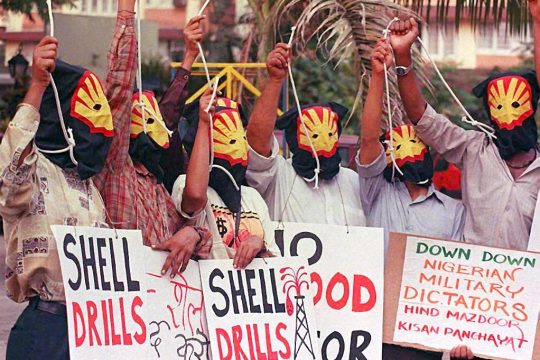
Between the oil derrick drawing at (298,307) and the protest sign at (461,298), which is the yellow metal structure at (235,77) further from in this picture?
the oil derrick drawing at (298,307)

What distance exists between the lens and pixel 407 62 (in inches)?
210

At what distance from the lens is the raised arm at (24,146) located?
4.09 metres

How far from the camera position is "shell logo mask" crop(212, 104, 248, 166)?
498 cm

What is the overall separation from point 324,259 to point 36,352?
1.34 metres

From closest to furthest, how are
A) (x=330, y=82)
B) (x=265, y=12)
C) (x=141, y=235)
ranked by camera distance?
1. (x=141, y=235)
2. (x=265, y=12)
3. (x=330, y=82)

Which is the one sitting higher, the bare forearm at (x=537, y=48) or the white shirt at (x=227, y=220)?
the bare forearm at (x=537, y=48)

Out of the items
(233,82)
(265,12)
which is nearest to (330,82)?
(233,82)

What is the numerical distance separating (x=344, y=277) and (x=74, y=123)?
4.55 ft

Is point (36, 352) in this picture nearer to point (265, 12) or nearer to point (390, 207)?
point (390, 207)

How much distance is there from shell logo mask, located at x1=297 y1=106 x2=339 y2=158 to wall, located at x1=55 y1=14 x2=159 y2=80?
15.6 metres

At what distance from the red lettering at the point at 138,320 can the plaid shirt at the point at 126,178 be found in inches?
9.3

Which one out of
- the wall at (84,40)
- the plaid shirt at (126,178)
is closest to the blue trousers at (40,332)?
the plaid shirt at (126,178)

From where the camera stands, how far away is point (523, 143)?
5184 millimetres

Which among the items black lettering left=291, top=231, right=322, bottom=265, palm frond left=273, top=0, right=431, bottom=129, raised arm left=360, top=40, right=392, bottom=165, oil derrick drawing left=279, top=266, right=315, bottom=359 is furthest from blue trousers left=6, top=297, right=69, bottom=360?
palm frond left=273, top=0, right=431, bottom=129
